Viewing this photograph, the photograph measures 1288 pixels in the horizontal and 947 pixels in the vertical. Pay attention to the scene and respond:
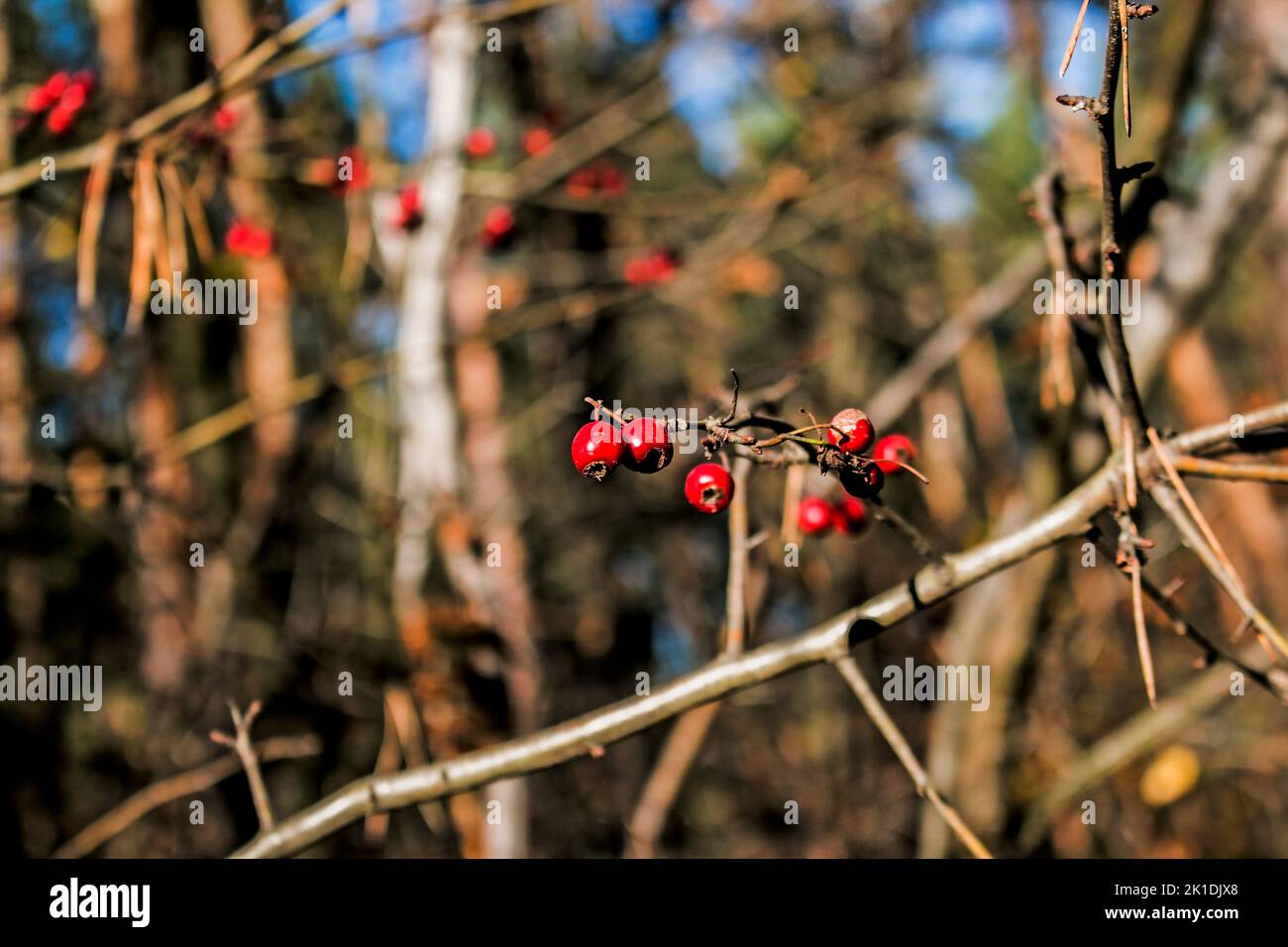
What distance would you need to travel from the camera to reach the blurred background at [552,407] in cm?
310

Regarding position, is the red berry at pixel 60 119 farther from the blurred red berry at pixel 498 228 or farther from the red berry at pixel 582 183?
the red berry at pixel 582 183

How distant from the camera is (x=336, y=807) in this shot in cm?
170

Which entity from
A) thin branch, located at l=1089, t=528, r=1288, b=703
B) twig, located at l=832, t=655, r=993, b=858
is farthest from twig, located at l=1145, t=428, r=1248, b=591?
twig, located at l=832, t=655, r=993, b=858

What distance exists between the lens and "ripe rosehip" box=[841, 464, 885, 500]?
1235 millimetres

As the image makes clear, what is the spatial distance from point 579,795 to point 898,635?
2141 millimetres

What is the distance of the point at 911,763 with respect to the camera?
142 centimetres

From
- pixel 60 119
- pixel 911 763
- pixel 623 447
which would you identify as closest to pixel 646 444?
pixel 623 447

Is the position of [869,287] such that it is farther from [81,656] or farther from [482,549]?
[81,656]

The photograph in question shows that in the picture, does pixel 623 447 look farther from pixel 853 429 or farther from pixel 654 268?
pixel 654 268

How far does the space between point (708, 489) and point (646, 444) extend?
7.0 inches

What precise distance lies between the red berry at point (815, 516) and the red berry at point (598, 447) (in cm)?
70

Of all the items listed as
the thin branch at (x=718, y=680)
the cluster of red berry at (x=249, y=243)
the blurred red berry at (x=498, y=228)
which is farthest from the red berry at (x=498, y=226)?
the thin branch at (x=718, y=680)
